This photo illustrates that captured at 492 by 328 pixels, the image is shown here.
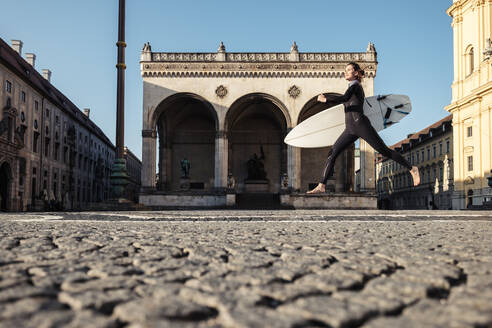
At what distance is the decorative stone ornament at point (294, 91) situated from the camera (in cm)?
3391

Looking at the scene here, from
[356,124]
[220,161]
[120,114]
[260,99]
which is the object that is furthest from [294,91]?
[356,124]

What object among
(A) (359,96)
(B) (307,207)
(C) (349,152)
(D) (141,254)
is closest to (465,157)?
(C) (349,152)

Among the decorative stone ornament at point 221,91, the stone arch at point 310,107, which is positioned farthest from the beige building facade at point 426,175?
the decorative stone ornament at point 221,91

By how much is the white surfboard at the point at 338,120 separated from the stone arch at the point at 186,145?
29852 mm

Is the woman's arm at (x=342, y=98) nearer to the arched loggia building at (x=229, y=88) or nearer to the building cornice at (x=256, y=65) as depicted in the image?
the arched loggia building at (x=229, y=88)

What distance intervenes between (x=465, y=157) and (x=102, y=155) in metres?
40.8

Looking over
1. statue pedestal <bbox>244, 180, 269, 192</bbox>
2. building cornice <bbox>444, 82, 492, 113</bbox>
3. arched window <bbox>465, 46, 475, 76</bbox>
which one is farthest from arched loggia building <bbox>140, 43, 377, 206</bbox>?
arched window <bbox>465, 46, 475, 76</bbox>

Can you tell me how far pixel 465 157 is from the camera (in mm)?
34500

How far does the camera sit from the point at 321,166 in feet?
129

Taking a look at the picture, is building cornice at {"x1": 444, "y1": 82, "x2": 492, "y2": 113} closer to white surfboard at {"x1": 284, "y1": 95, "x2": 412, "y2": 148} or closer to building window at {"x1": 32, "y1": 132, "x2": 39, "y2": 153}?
white surfboard at {"x1": 284, "y1": 95, "x2": 412, "y2": 148}

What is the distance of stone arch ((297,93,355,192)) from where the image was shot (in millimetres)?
37812

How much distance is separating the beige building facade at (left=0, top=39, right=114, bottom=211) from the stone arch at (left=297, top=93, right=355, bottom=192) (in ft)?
60.1

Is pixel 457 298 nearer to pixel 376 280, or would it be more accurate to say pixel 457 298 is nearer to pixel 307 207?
pixel 376 280

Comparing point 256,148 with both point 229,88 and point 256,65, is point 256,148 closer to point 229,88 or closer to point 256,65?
point 229,88
